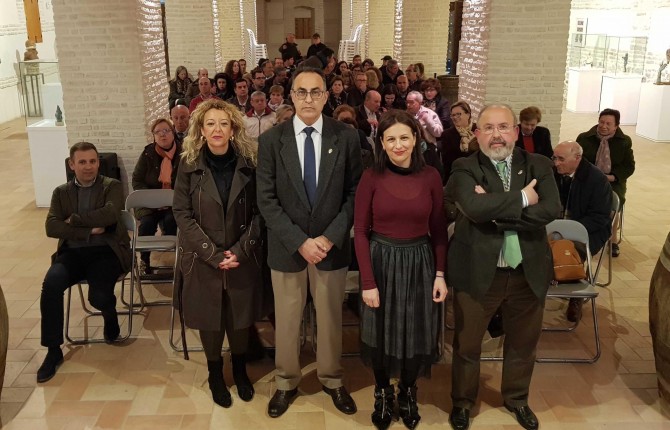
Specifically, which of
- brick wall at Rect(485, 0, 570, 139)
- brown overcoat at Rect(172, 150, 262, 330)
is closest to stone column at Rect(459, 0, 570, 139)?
brick wall at Rect(485, 0, 570, 139)

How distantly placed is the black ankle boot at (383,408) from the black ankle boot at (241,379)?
81cm

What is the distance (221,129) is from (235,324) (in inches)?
44.9

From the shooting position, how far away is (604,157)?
20.3 feet

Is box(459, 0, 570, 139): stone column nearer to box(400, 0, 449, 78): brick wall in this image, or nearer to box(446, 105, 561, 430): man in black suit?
box(446, 105, 561, 430): man in black suit

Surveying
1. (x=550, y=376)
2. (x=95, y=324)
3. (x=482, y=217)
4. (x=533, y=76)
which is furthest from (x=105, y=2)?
(x=550, y=376)

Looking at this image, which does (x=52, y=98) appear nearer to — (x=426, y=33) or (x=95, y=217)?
(x=95, y=217)

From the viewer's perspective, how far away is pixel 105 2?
6.57m

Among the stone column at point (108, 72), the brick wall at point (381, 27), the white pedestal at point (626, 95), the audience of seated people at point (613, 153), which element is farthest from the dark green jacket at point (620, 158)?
the brick wall at point (381, 27)

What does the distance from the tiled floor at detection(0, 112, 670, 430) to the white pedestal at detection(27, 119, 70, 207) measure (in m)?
2.45

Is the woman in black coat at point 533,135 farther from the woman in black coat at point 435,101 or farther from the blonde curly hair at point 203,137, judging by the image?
the blonde curly hair at point 203,137

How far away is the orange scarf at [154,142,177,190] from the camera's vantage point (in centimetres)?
584

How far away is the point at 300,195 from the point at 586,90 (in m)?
13.6

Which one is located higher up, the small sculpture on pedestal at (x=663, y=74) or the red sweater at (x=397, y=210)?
the small sculpture on pedestal at (x=663, y=74)

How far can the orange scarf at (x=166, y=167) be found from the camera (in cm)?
584
